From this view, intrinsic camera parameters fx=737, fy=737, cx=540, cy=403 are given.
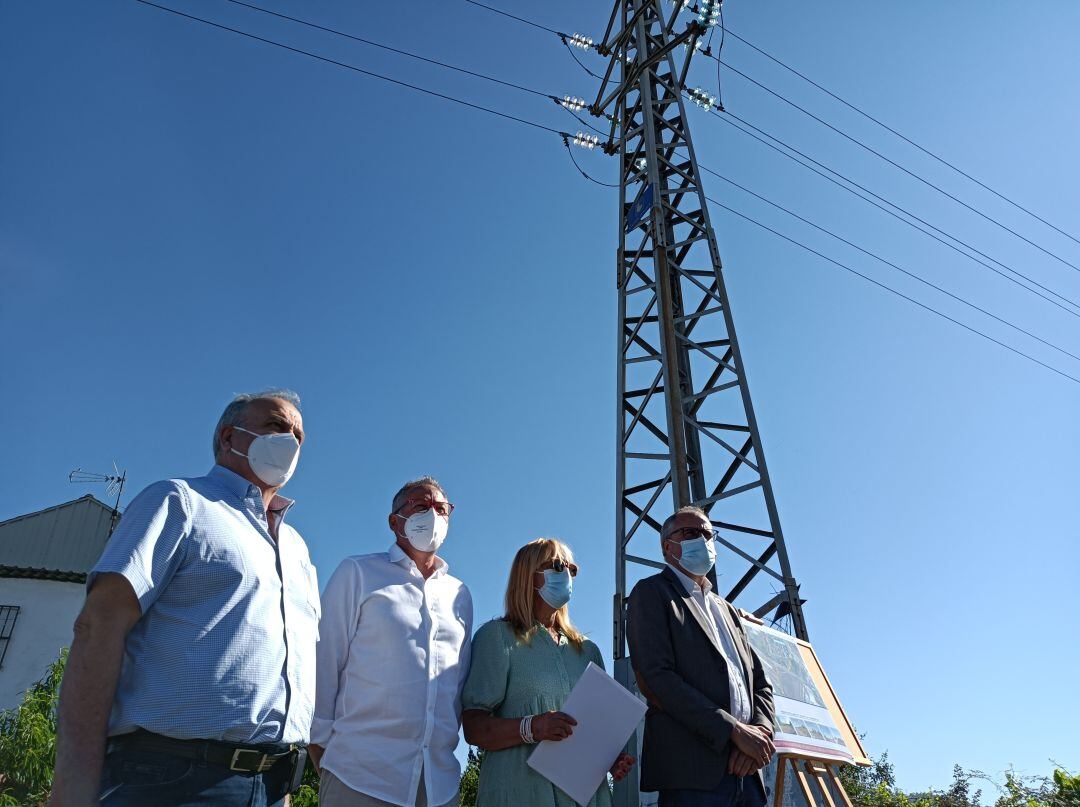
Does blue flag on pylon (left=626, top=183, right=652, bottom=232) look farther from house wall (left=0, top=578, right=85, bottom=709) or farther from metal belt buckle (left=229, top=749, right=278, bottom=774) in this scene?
house wall (left=0, top=578, right=85, bottom=709)

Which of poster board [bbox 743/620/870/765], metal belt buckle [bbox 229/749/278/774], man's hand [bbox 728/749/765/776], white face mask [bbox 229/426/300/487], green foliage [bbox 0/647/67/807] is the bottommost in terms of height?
green foliage [bbox 0/647/67/807]

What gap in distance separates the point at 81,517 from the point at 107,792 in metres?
19.6

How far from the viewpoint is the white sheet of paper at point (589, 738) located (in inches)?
100

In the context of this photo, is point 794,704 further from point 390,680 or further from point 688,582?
point 390,680

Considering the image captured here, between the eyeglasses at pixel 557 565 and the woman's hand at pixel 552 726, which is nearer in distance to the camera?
the woman's hand at pixel 552 726

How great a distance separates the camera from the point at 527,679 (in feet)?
8.95

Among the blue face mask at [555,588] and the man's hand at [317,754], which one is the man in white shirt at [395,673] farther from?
the blue face mask at [555,588]

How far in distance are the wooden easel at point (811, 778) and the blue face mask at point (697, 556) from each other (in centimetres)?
88

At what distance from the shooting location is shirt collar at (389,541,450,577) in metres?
2.78

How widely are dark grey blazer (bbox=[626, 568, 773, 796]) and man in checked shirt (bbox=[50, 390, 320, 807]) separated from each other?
1366mm

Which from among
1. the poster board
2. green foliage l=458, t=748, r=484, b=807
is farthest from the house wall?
the poster board

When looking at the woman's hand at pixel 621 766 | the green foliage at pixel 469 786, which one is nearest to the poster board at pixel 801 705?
the woman's hand at pixel 621 766

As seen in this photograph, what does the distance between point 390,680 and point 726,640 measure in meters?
1.47

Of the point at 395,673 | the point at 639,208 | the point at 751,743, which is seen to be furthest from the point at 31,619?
the point at 751,743
